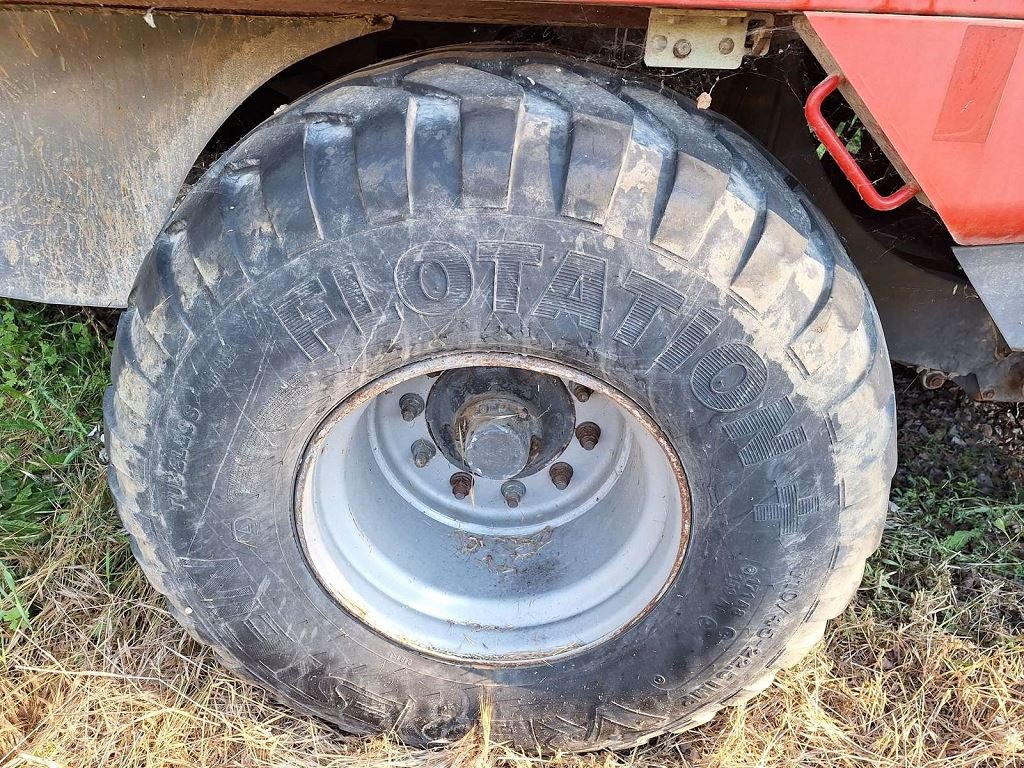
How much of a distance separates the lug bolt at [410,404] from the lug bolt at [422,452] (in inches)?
3.4

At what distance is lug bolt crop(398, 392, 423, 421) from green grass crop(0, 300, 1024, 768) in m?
0.78

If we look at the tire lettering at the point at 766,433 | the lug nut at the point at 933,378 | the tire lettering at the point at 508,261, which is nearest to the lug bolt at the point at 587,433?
the tire lettering at the point at 766,433

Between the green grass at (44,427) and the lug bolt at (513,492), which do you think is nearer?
the lug bolt at (513,492)

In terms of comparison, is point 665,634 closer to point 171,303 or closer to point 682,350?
point 682,350

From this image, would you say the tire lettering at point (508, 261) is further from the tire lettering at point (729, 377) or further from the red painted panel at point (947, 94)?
the red painted panel at point (947, 94)

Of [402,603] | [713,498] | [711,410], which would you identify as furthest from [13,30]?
[713,498]

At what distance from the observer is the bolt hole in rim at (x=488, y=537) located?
1982 mm

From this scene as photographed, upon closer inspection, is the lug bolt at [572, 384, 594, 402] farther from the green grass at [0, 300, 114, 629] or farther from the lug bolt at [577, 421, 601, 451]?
the green grass at [0, 300, 114, 629]

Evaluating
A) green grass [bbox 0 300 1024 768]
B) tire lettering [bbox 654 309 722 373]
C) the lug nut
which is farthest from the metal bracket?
green grass [bbox 0 300 1024 768]

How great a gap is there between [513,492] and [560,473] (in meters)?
0.13

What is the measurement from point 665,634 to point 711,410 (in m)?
0.55

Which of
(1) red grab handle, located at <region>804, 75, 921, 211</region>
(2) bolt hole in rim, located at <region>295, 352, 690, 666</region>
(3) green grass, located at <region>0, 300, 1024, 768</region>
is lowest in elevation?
(3) green grass, located at <region>0, 300, 1024, 768</region>

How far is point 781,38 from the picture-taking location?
5.14ft

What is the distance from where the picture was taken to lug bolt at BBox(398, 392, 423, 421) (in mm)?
2111
